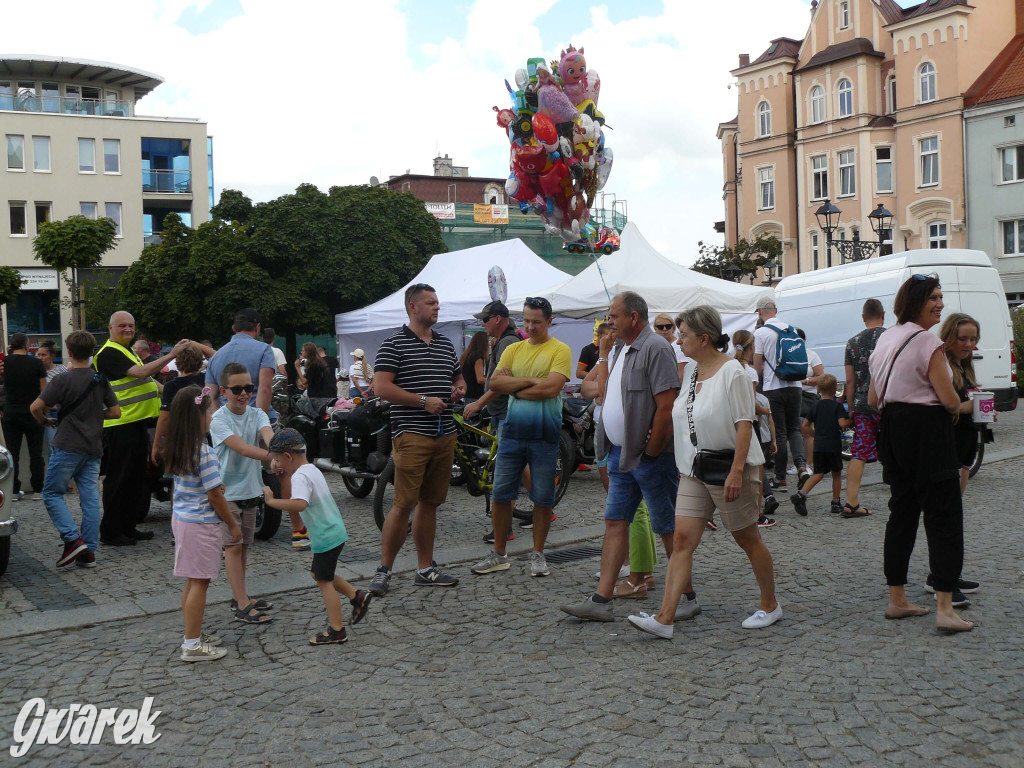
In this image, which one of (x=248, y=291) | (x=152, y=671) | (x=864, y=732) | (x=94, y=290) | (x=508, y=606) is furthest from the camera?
(x=94, y=290)

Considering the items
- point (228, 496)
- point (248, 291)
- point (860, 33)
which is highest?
point (860, 33)

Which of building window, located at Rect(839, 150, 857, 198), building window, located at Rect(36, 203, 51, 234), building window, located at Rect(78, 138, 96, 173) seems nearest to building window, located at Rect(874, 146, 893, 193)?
building window, located at Rect(839, 150, 857, 198)

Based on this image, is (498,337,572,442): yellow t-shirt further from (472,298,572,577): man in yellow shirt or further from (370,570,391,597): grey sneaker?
(370,570,391,597): grey sneaker

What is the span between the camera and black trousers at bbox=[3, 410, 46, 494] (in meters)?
11.0

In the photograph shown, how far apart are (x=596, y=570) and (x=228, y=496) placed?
2.51 metres

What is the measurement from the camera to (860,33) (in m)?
46.6

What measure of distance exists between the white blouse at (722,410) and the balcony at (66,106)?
185ft

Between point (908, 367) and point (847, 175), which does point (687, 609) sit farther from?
point (847, 175)

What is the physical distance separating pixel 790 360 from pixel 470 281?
9.98m

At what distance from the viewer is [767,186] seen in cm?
5012

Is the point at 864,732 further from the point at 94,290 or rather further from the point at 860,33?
the point at 860,33

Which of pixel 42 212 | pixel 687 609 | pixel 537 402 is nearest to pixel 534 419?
pixel 537 402

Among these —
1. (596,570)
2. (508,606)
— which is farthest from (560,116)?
(508,606)

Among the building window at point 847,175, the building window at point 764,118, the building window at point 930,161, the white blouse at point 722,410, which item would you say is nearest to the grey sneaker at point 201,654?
the white blouse at point 722,410
